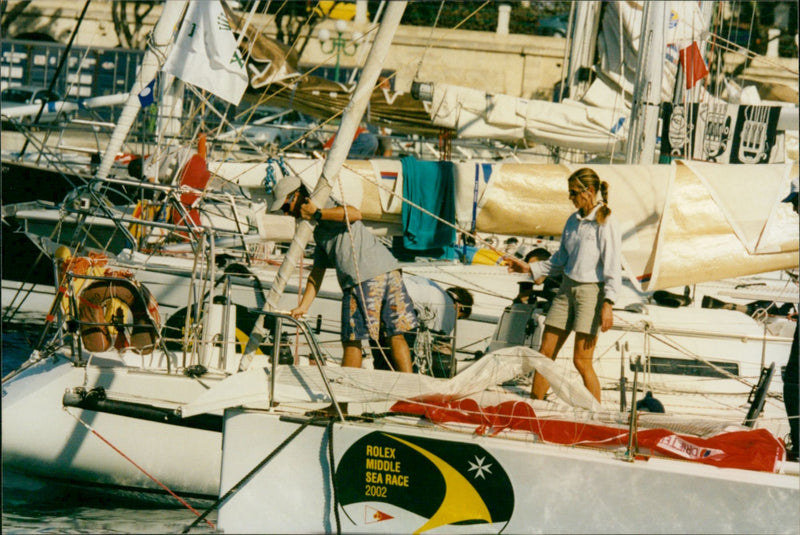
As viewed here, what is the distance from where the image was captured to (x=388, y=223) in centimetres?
726

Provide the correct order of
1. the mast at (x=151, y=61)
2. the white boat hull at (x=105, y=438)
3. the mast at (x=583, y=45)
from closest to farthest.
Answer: the white boat hull at (x=105, y=438) < the mast at (x=151, y=61) < the mast at (x=583, y=45)

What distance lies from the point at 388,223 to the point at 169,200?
4.91 ft

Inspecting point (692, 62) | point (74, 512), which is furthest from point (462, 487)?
point (692, 62)

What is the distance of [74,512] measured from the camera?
21.6ft

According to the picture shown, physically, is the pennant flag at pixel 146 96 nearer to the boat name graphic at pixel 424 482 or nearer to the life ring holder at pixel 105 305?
the life ring holder at pixel 105 305

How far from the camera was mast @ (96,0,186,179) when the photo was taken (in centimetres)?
790

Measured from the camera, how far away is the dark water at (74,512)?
6238 millimetres

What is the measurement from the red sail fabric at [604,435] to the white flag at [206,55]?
107 inches

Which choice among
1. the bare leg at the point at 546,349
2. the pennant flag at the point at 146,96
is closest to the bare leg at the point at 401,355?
the bare leg at the point at 546,349

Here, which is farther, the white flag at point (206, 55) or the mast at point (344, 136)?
the white flag at point (206, 55)

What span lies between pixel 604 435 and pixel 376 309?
4.95ft

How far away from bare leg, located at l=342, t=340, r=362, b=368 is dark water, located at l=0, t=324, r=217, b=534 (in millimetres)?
1216

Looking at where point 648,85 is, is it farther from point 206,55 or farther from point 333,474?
point 333,474

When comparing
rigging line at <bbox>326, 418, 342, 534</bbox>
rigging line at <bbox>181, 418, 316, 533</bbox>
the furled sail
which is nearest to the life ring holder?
the furled sail
